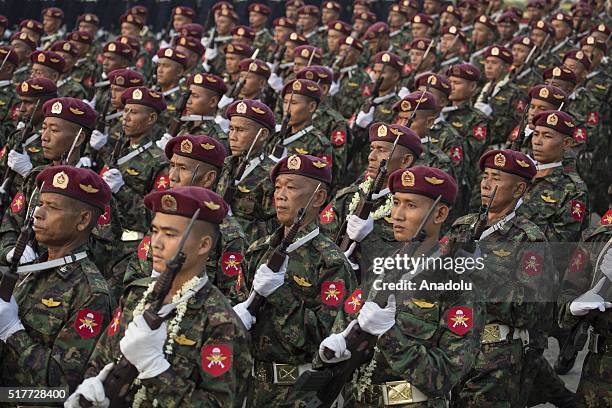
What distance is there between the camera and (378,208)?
297 inches

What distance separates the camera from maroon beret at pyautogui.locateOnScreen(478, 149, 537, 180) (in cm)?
696

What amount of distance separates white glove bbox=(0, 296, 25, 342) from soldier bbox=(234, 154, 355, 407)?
4.08 ft

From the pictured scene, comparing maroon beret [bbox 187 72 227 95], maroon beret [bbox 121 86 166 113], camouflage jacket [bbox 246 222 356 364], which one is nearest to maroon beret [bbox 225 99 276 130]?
maroon beret [bbox 121 86 166 113]

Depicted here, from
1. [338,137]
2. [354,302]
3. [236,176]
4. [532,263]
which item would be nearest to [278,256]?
[354,302]

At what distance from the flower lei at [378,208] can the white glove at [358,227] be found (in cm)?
35

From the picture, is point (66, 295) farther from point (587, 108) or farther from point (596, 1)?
point (596, 1)

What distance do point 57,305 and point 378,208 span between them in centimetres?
311

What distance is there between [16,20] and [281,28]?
6476 mm

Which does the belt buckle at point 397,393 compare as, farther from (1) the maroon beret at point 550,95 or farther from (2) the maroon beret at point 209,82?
(1) the maroon beret at point 550,95

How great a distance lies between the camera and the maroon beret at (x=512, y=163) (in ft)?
22.8

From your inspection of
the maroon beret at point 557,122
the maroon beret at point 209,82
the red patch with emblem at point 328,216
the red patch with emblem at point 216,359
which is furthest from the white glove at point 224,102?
the red patch with emblem at point 216,359

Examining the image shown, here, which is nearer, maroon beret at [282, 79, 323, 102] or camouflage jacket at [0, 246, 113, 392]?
camouflage jacket at [0, 246, 113, 392]

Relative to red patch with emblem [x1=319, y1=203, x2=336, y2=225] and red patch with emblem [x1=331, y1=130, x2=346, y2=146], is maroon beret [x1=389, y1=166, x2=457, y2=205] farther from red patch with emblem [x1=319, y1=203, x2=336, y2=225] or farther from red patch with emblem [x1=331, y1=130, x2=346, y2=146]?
red patch with emblem [x1=331, y1=130, x2=346, y2=146]

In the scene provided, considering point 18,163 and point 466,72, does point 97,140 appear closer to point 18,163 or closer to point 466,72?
point 18,163
